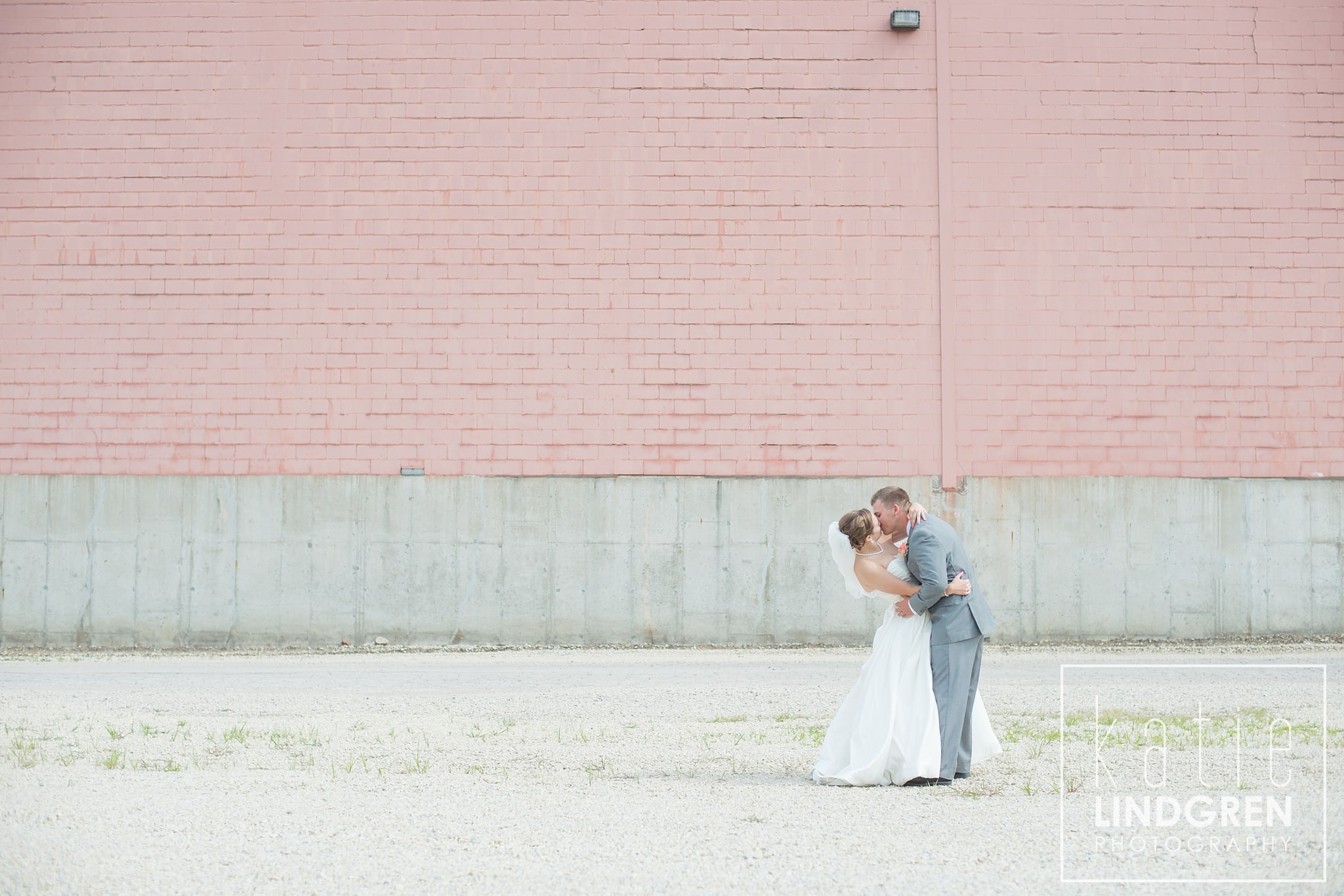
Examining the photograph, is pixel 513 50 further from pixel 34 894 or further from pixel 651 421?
pixel 34 894

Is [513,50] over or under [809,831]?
over

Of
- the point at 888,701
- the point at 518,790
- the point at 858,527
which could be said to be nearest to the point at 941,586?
the point at 858,527

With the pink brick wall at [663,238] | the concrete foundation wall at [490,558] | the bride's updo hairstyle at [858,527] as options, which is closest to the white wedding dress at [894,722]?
the bride's updo hairstyle at [858,527]

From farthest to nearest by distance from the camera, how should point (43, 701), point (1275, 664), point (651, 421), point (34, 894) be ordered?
point (651, 421)
point (1275, 664)
point (43, 701)
point (34, 894)

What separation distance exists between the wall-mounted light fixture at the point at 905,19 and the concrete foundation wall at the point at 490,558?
5485mm

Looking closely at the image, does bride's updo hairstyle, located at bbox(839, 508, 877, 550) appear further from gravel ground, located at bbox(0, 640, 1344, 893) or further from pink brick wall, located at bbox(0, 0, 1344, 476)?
pink brick wall, located at bbox(0, 0, 1344, 476)

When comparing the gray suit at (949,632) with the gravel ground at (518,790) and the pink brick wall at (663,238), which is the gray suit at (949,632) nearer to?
the gravel ground at (518,790)

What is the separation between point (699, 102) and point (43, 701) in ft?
31.6

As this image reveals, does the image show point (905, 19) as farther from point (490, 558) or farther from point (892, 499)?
point (892, 499)

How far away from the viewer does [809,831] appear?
601 cm

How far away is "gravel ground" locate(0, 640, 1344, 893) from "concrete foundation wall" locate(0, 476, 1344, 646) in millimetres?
2417

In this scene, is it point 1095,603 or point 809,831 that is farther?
point 1095,603

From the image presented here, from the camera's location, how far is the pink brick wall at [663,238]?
A: 50.0 feet

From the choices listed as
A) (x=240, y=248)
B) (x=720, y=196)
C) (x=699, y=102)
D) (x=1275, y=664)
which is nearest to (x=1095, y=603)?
(x=1275, y=664)
